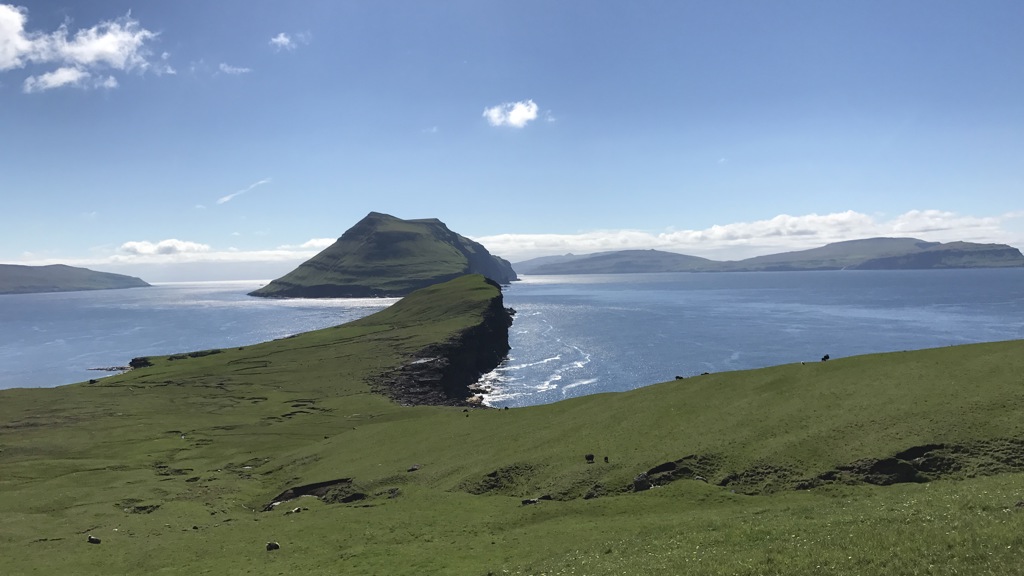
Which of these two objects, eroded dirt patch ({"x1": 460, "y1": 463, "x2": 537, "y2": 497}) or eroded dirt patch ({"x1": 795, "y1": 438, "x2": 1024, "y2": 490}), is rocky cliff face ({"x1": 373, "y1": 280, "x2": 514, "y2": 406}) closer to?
eroded dirt patch ({"x1": 460, "y1": 463, "x2": 537, "y2": 497})

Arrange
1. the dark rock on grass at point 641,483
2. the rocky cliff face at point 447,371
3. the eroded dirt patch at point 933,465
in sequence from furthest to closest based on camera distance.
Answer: the rocky cliff face at point 447,371 < the dark rock on grass at point 641,483 < the eroded dirt patch at point 933,465

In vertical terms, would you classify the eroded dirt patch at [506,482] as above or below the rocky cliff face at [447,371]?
above

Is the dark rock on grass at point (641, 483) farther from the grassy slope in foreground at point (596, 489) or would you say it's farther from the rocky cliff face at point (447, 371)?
the rocky cliff face at point (447, 371)

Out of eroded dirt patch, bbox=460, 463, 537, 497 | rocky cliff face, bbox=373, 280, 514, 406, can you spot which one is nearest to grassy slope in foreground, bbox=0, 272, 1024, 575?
eroded dirt patch, bbox=460, 463, 537, 497

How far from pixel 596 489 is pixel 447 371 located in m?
103

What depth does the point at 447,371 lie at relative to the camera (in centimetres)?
14150

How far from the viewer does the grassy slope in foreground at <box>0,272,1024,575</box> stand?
25.1m

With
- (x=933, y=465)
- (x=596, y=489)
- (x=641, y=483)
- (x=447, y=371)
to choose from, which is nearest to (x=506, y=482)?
(x=596, y=489)

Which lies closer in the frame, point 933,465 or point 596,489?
point 933,465

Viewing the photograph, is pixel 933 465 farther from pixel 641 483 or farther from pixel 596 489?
pixel 596 489

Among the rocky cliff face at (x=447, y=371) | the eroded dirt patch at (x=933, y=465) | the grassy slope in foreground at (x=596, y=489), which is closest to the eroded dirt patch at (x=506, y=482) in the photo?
the grassy slope in foreground at (x=596, y=489)

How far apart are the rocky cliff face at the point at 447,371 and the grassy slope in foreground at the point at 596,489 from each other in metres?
43.9

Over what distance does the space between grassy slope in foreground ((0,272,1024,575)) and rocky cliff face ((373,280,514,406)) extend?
4393 centimetres

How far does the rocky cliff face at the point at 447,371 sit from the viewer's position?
12288cm
